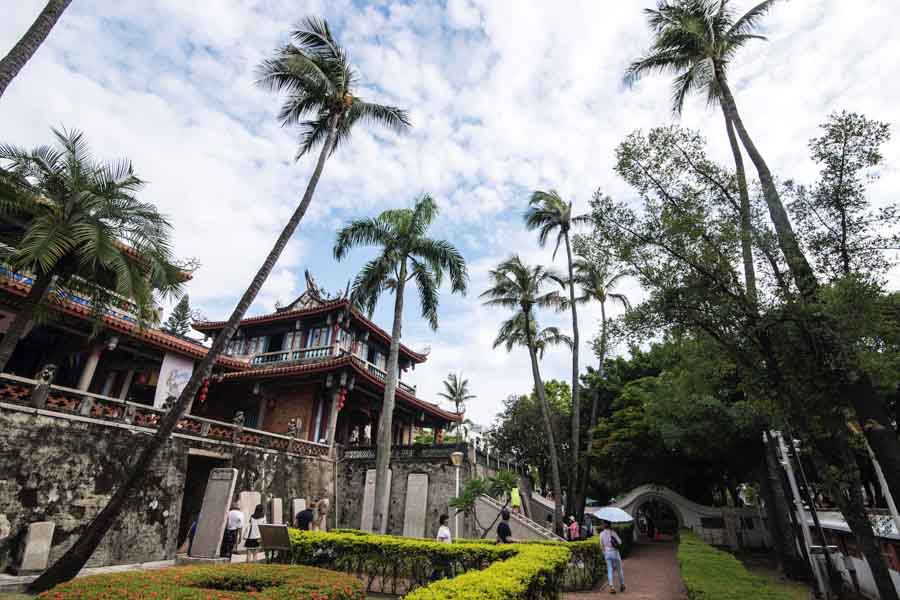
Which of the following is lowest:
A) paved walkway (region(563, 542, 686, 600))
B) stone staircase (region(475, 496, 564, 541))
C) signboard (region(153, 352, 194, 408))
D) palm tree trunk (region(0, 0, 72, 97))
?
paved walkway (region(563, 542, 686, 600))

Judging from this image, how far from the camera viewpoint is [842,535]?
45.0 ft

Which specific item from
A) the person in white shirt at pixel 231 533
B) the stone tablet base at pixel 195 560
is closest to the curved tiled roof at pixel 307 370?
the person in white shirt at pixel 231 533

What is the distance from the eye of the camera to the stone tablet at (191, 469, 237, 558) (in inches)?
494

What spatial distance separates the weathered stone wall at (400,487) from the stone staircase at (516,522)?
1.17m

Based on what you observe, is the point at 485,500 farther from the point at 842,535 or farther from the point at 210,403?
the point at 210,403

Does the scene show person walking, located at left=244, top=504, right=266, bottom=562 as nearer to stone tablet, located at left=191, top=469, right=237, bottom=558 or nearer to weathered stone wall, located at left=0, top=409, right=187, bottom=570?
stone tablet, located at left=191, top=469, right=237, bottom=558

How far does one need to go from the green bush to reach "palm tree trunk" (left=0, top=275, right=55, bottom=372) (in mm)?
5815

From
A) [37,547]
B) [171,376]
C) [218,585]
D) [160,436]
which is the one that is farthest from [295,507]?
[218,585]

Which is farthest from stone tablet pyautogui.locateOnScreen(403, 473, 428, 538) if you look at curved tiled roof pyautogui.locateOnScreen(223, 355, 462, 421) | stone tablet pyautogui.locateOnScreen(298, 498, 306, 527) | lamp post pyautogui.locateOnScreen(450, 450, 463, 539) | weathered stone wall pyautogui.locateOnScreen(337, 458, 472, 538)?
curved tiled roof pyautogui.locateOnScreen(223, 355, 462, 421)

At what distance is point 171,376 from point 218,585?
Result: 12971 mm

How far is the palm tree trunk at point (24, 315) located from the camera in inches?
363

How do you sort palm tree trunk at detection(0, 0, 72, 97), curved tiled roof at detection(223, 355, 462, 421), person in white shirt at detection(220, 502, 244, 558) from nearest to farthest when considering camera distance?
1. palm tree trunk at detection(0, 0, 72, 97)
2. person in white shirt at detection(220, 502, 244, 558)
3. curved tiled roof at detection(223, 355, 462, 421)

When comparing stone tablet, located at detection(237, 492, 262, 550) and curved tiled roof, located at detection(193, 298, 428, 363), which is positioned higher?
curved tiled roof, located at detection(193, 298, 428, 363)

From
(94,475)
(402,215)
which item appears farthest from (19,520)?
(402,215)
